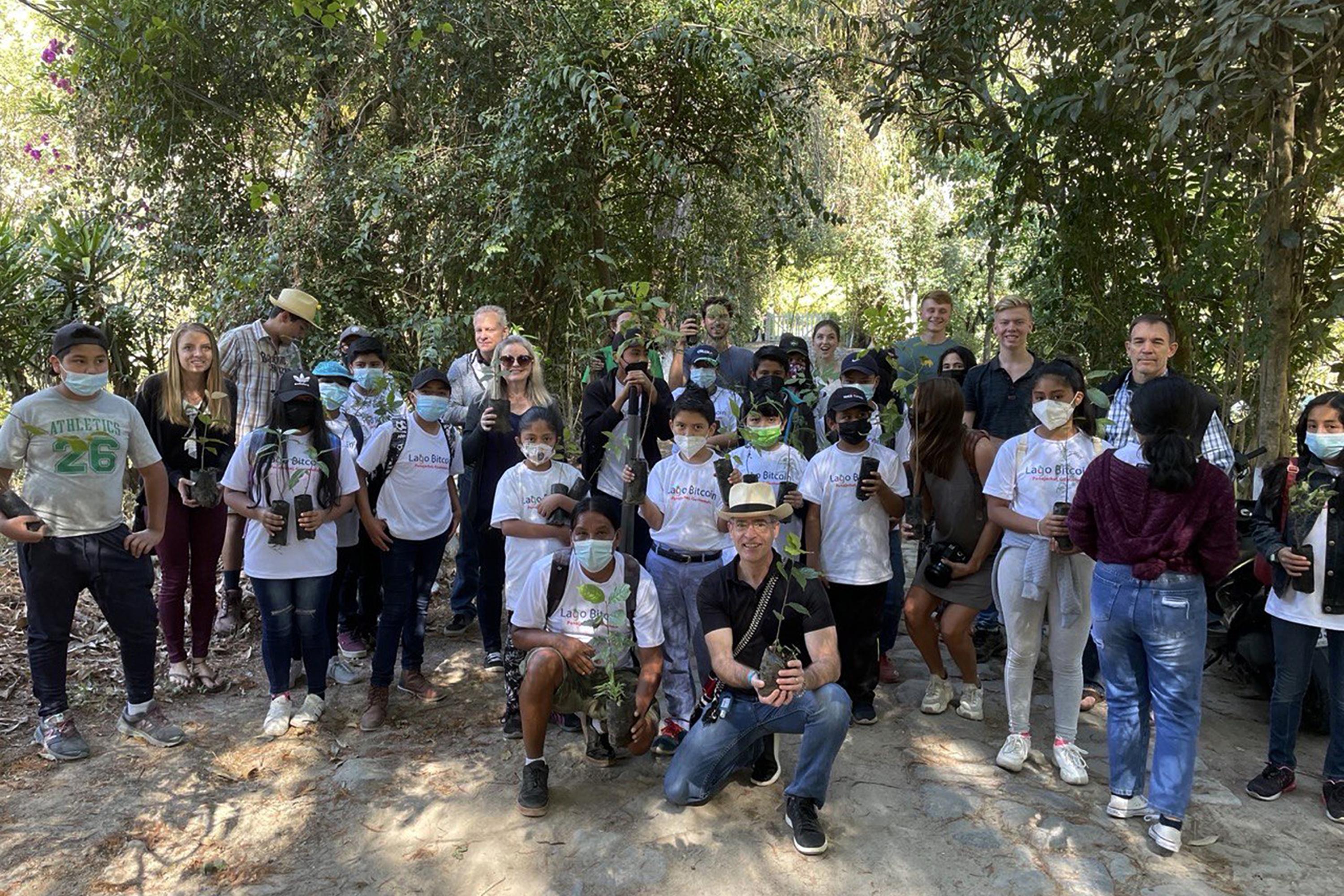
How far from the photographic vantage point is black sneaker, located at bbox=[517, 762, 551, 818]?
151 inches

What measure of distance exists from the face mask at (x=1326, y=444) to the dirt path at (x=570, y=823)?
1484mm

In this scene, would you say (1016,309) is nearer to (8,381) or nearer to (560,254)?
(560,254)

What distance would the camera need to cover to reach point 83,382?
164 inches

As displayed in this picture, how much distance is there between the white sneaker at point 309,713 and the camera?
4625mm

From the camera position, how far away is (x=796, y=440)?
5359mm

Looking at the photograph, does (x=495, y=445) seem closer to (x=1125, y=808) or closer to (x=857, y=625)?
(x=857, y=625)

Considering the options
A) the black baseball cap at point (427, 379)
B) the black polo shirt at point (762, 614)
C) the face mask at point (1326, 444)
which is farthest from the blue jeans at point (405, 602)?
the face mask at point (1326, 444)

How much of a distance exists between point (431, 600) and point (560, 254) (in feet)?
10.7

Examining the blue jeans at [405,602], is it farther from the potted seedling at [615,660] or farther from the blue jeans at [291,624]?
the potted seedling at [615,660]

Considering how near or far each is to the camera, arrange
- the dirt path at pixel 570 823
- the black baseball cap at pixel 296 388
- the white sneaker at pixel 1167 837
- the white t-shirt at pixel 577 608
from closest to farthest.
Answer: the dirt path at pixel 570 823
the white sneaker at pixel 1167 837
the white t-shirt at pixel 577 608
the black baseball cap at pixel 296 388

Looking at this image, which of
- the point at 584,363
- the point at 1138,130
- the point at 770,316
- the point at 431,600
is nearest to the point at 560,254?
the point at 584,363

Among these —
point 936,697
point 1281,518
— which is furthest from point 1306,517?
point 936,697

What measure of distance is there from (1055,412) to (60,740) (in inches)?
186

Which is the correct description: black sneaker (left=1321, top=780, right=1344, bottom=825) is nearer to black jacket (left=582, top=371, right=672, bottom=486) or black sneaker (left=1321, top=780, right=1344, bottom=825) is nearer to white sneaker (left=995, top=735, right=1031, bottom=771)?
white sneaker (left=995, top=735, right=1031, bottom=771)
